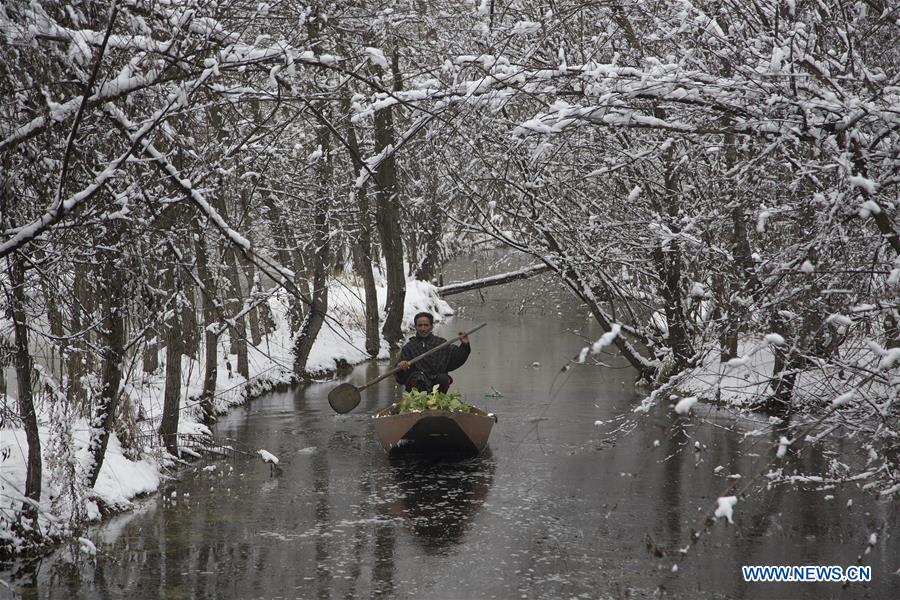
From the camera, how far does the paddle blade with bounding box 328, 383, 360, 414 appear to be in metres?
12.5

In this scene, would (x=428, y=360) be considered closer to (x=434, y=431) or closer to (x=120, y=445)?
(x=434, y=431)

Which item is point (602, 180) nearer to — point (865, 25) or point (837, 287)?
point (865, 25)

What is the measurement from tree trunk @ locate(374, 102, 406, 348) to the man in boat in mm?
6537

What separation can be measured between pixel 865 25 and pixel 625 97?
2694mm

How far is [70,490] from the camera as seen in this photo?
25.4 feet

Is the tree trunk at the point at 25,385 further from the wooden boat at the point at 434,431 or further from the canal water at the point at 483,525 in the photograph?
the wooden boat at the point at 434,431

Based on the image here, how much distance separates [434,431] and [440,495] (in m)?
1.37

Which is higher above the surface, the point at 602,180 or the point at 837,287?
the point at 602,180

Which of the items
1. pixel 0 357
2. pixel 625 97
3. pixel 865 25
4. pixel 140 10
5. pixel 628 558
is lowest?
pixel 628 558

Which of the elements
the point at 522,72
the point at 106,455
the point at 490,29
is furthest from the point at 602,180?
the point at 522,72

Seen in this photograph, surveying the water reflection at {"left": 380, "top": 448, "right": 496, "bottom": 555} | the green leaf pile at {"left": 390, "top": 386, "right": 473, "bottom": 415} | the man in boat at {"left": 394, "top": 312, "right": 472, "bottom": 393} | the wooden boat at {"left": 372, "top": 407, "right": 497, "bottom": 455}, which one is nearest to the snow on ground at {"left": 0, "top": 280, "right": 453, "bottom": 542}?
the man in boat at {"left": 394, "top": 312, "right": 472, "bottom": 393}

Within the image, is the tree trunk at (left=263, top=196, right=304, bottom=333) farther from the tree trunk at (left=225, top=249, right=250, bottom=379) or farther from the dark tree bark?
the tree trunk at (left=225, top=249, right=250, bottom=379)

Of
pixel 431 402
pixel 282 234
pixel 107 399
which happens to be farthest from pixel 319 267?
pixel 107 399

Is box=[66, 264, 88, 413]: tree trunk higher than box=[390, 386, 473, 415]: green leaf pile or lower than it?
higher
